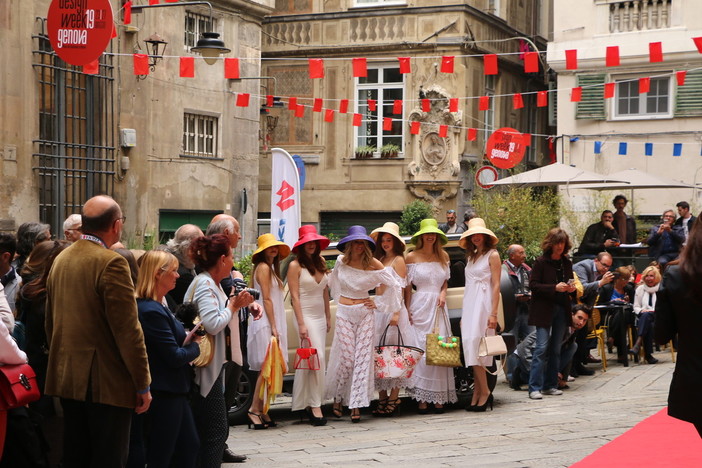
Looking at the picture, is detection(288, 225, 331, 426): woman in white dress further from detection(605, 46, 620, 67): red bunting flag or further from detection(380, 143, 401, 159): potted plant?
detection(380, 143, 401, 159): potted plant

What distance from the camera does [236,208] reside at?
89.2ft

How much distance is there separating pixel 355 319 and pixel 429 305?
1.00 metres

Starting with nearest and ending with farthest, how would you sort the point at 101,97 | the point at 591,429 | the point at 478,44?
the point at 591,429
the point at 101,97
the point at 478,44

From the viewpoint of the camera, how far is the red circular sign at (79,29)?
1179 centimetres

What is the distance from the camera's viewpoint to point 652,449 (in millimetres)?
9555

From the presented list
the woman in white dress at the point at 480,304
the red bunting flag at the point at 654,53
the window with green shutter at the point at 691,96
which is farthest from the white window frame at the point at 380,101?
the woman in white dress at the point at 480,304

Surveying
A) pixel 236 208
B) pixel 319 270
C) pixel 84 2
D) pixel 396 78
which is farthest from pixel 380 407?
pixel 396 78

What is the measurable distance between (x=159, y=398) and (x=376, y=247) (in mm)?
5743

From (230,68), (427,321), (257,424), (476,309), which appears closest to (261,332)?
(257,424)

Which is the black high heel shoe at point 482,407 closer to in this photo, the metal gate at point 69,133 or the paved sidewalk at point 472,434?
the paved sidewalk at point 472,434

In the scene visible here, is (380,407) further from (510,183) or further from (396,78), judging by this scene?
(396,78)

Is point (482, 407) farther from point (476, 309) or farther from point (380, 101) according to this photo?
point (380, 101)

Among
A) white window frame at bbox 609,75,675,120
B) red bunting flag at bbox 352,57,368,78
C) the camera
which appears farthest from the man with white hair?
white window frame at bbox 609,75,675,120

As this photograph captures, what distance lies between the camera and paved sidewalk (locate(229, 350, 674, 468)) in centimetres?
949
